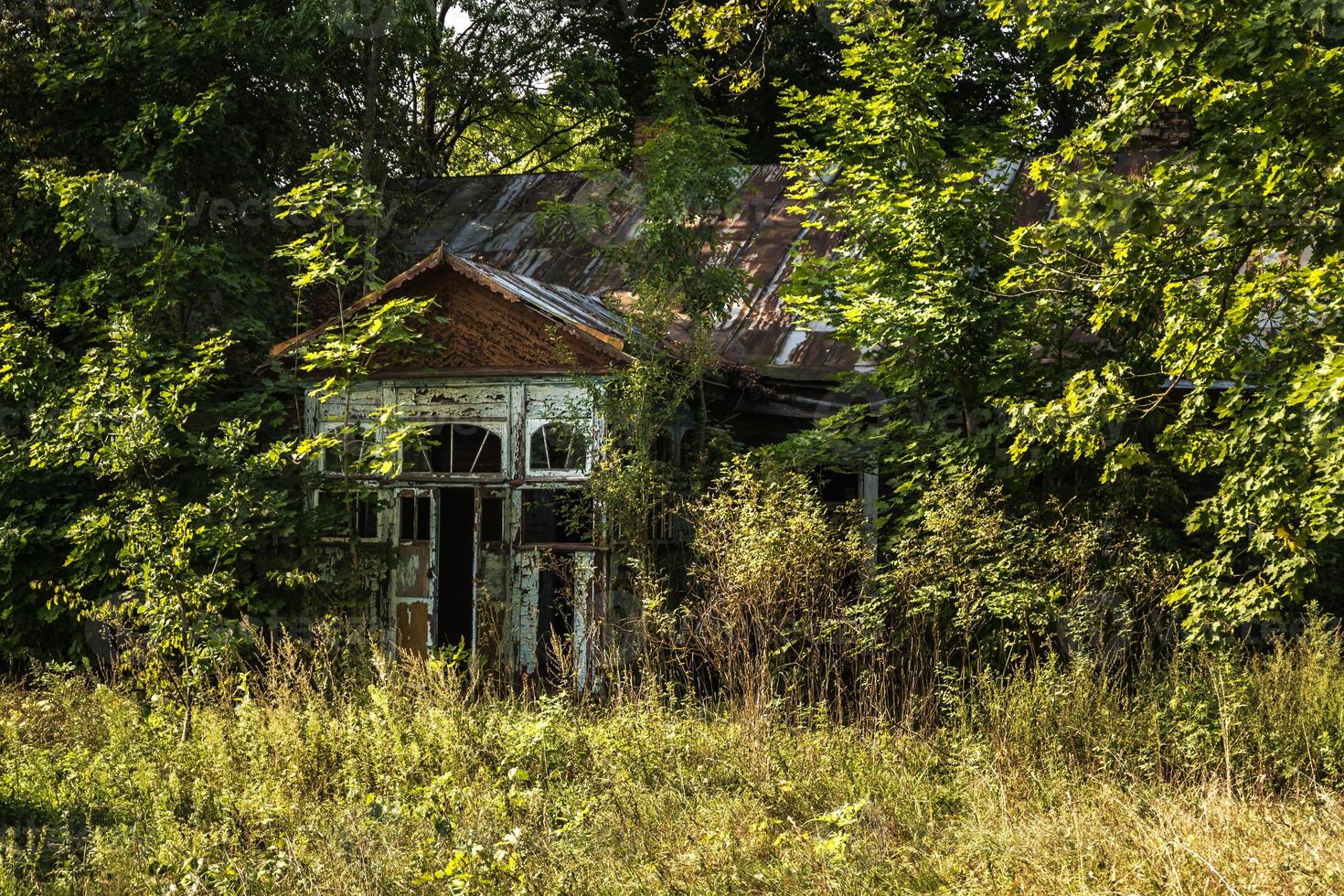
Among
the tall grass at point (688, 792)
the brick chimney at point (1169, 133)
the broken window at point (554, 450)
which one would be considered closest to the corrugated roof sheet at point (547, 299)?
the broken window at point (554, 450)

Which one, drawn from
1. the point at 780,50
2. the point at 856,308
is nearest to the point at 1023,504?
the point at 856,308

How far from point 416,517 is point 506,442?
110cm

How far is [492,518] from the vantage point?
1023 centimetres

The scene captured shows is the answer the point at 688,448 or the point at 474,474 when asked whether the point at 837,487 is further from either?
the point at 474,474

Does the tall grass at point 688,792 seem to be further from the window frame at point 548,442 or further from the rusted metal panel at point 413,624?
the window frame at point 548,442

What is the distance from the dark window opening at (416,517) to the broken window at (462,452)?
0.82 ft

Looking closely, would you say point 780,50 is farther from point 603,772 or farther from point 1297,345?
point 603,772

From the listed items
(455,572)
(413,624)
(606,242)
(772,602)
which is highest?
(606,242)

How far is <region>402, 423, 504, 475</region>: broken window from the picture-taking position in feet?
33.1

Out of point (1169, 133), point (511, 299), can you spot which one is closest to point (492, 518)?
point (511, 299)

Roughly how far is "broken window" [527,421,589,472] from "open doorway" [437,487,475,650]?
37.6 inches

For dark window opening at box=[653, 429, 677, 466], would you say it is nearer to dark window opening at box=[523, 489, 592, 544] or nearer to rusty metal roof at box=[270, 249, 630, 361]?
dark window opening at box=[523, 489, 592, 544]

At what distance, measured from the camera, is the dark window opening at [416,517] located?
10.3 metres

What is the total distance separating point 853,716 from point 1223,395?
2983 mm
